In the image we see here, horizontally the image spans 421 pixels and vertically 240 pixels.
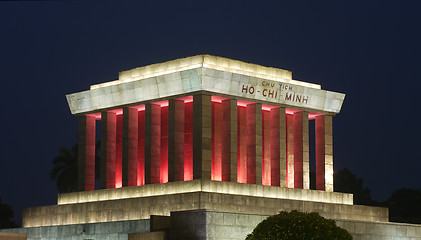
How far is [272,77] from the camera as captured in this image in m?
46.8

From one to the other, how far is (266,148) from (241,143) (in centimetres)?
187

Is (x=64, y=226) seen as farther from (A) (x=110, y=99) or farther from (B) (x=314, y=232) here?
(B) (x=314, y=232)

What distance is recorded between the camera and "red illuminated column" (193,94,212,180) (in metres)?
42.5

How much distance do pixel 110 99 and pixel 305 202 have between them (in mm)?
12136

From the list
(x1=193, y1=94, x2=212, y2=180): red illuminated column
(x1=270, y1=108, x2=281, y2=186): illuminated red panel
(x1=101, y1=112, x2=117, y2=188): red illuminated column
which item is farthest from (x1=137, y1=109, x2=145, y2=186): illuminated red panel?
(x1=270, y1=108, x2=281, y2=186): illuminated red panel

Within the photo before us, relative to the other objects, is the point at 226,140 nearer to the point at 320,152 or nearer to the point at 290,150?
the point at 290,150

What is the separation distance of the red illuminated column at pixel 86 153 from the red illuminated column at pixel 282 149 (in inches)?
434

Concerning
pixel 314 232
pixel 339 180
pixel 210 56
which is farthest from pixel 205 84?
pixel 339 180

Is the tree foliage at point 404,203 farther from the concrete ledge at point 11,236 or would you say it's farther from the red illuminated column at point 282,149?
the concrete ledge at point 11,236

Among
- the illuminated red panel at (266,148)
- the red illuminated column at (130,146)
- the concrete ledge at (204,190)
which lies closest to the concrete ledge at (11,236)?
the concrete ledge at (204,190)

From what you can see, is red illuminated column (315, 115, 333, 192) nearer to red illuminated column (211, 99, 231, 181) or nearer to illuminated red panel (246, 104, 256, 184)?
illuminated red panel (246, 104, 256, 184)

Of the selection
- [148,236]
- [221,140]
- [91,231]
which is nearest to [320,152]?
[221,140]

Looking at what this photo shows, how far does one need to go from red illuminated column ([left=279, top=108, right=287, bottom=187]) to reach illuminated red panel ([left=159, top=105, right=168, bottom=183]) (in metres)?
6.18

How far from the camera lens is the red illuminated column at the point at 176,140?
43.6 m
